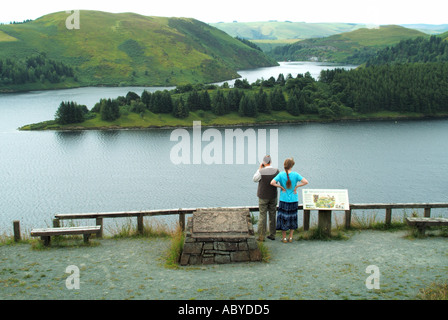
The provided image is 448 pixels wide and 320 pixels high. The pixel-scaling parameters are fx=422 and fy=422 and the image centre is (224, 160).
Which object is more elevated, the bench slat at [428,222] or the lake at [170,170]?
the bench slat at [428,222]

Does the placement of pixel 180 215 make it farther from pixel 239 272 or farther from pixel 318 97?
pixel 318 97

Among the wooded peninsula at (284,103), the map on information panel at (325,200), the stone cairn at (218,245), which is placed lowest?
the stone cairn at (218,245)

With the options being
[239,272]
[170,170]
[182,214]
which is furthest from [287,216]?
[170,170]

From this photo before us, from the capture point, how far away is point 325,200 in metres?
15.2

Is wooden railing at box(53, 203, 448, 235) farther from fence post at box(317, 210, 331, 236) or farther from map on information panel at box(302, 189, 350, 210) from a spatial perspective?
map on information panel at box(302, 189, 350, 210)

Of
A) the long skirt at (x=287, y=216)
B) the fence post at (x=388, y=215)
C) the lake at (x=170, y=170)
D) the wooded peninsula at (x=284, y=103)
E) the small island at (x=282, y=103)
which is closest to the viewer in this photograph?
the long skirt at (x=287, y=216)

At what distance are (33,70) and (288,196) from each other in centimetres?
19341

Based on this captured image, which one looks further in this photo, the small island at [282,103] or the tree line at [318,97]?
the tree line at [318,97]

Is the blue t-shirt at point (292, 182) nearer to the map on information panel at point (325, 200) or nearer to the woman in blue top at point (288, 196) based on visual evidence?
the woman in blue top at point (288, 196)

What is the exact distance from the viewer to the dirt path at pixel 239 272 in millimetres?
10812

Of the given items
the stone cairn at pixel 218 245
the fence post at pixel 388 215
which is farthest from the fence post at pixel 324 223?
the stone cairn at pixel 218 245

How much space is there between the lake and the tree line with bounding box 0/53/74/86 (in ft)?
268

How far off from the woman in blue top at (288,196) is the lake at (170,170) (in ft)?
88.6
